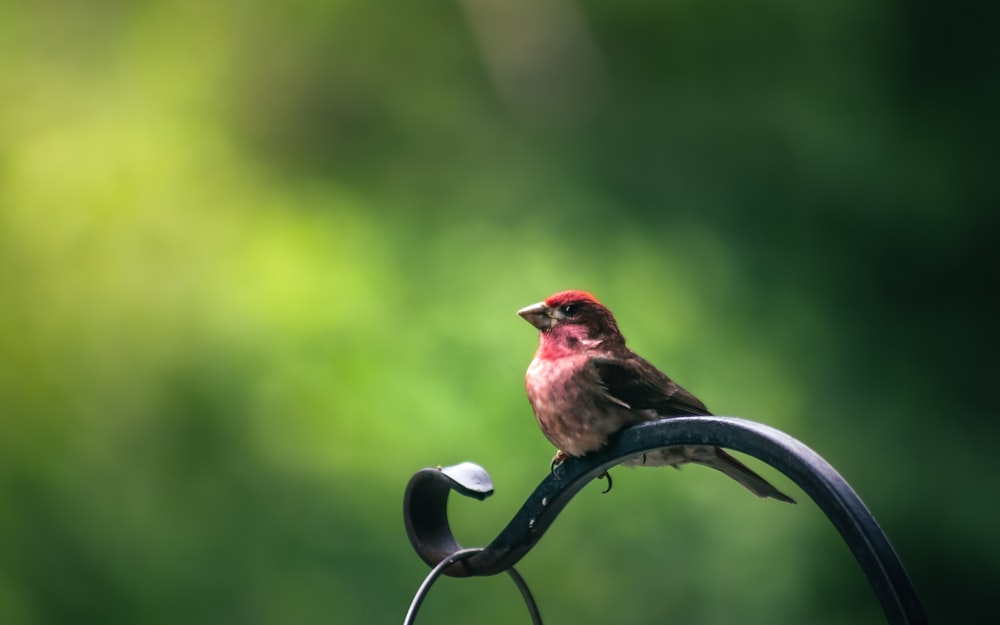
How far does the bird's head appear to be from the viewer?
90.2 inches

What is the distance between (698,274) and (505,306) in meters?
0.89

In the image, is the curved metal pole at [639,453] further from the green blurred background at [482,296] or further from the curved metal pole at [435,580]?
the green blurred background at [482,296]

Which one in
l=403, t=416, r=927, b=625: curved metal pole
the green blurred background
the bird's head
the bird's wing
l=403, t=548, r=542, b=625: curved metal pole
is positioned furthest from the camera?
the green blurred background

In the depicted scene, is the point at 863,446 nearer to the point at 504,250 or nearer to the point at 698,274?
the point at 698,274

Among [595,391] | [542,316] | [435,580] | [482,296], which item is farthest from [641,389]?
[482,296]

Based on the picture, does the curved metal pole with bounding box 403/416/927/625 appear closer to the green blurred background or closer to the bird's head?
the bird's head

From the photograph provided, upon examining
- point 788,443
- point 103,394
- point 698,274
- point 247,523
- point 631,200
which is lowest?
point 247,523

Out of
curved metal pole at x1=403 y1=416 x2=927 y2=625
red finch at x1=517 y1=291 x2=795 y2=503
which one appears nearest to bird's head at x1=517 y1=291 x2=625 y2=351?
red finch at x1=517 y1=291 x2=795 y2=503

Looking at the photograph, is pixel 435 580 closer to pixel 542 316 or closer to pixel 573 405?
pixel 573 405

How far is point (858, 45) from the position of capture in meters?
5.29

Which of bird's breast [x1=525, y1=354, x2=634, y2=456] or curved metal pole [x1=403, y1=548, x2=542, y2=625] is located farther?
bird's breast [x1=525, y1=354, x2=634, y2=456]

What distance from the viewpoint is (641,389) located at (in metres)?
2.20

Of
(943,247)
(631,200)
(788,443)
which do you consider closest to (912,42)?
(943,247)

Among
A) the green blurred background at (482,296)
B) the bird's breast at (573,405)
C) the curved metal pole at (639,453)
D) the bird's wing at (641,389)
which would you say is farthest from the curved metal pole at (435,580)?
the green blurred background at (482,296)
